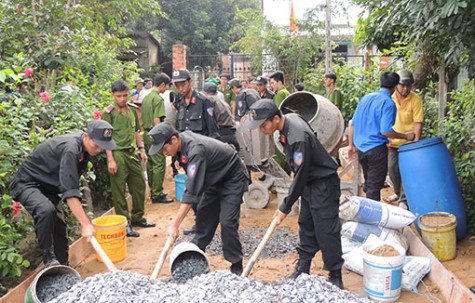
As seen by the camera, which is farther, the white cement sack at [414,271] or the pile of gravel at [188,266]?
the white cement sack at [414,271]

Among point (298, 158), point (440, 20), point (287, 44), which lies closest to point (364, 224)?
point (298, 158)

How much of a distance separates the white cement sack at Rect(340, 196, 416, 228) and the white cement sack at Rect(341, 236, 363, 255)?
25cm

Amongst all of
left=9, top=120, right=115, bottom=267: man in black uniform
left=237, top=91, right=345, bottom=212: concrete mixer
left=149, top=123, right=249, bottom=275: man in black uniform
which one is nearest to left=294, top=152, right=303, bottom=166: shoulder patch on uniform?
left=149, top=123, right=249, bottom=275: man in black uniform

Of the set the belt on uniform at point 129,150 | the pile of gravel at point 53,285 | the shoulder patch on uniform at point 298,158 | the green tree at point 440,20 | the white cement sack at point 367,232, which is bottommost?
the pile of gravel at point 53,285

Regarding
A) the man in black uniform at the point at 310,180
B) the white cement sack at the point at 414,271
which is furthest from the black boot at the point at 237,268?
the white cement sack at the point at 414,271

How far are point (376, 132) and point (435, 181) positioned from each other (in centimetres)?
82

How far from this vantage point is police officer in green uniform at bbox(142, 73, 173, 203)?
6.48 metres

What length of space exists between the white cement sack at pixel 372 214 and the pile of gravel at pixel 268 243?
854 mm

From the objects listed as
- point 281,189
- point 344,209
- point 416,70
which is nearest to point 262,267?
point 344,209

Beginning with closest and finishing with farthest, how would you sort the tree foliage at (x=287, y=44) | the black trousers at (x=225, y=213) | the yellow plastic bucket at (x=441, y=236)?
1. the black trousers at (x=225, y=213)
2. the yellow plastic bucket at (x=441, y=236)
3. the tree foliage at (x=287, y=44)

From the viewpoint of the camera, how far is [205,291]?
9.65 ft

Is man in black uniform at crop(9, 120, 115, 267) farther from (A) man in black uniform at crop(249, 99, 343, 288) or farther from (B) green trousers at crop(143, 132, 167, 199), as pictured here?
(B) green trousers at crop(143, 132, 167, 199)

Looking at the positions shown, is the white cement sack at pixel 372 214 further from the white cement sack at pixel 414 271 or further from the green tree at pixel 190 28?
the green tree at pixel 190 28

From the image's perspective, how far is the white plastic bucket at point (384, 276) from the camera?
3.58 meters
